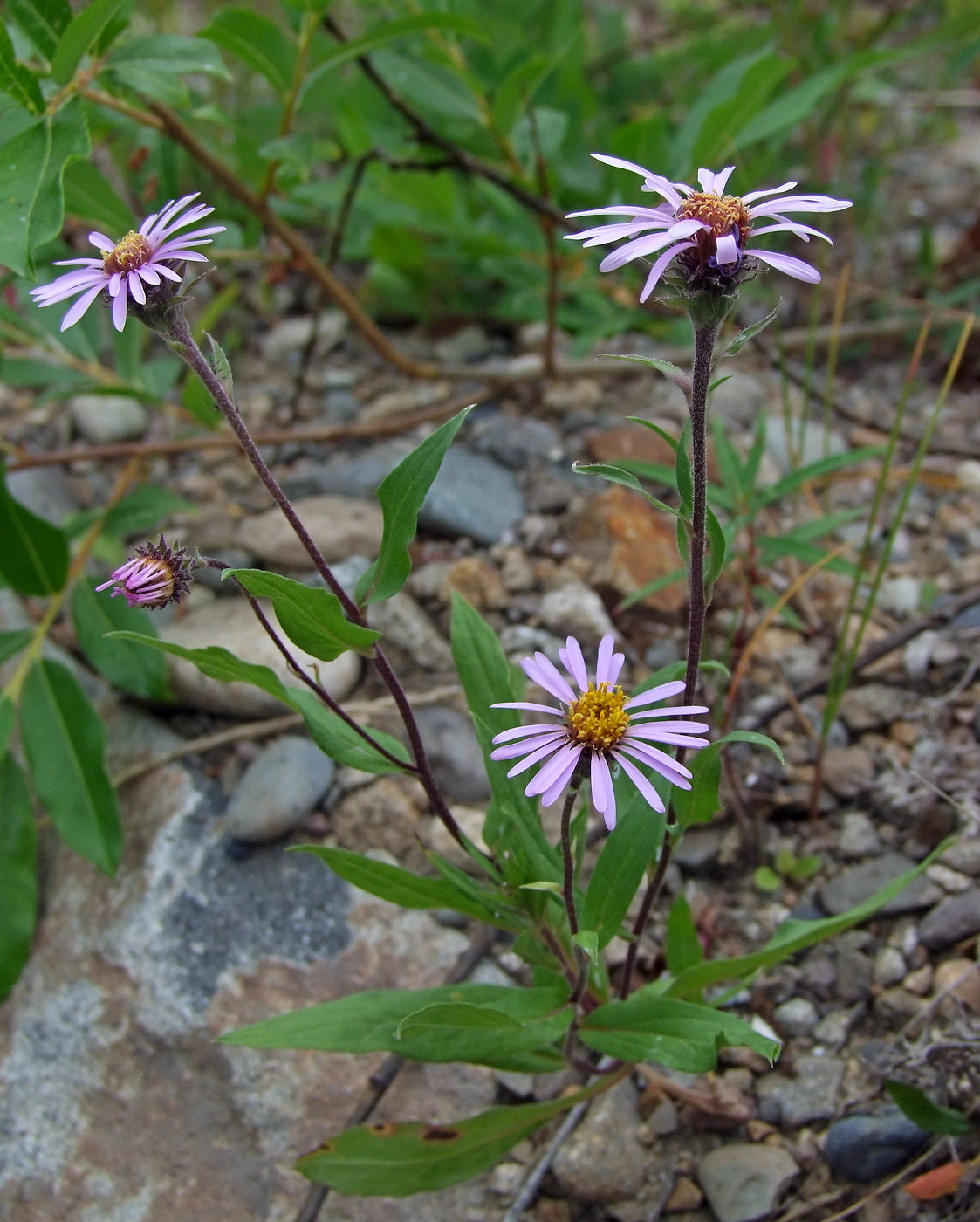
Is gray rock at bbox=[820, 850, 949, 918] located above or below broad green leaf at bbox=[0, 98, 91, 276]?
below

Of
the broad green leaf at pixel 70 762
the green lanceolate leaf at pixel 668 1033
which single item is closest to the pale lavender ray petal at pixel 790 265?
the green lanceolate leaf at pixel 668 1033

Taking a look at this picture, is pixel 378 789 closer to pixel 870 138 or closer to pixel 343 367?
pixel 343 367

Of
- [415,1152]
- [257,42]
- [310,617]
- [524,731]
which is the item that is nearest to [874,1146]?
[415,1152]

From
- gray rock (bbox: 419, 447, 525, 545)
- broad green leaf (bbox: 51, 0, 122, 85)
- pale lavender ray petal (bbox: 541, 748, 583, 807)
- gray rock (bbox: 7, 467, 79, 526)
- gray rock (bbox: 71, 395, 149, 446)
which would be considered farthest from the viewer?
gray rock (bbox: 71, 395, 149, 446)

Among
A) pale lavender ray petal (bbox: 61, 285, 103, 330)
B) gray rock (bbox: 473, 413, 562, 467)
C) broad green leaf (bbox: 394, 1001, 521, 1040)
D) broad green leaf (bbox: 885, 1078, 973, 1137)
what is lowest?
broad green leaf (bbox: 394, 1001, 521, 1040)

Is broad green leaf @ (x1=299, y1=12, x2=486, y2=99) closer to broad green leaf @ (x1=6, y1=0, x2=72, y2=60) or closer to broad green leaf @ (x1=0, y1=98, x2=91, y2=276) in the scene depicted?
broad green leaf @ (x1=6, y1=0, x2=72, y2=60)

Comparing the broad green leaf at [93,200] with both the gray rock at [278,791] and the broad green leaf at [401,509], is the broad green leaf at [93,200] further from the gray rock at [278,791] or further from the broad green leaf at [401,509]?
the broad green leaf at [401,509]

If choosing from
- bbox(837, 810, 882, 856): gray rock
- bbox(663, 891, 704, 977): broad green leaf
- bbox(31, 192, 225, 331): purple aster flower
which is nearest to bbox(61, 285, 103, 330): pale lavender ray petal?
bbox(31, 192, 225, 331): purple aster flower
